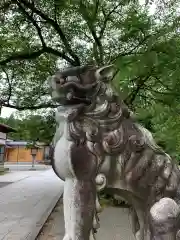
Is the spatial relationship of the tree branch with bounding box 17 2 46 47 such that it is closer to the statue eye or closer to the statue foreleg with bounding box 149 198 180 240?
the statue eye

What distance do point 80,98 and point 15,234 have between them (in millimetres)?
5108

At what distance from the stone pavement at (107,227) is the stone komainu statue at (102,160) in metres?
4.27

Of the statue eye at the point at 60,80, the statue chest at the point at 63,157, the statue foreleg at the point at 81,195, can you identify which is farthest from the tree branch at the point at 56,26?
the statue foreleg at the point at 81,195

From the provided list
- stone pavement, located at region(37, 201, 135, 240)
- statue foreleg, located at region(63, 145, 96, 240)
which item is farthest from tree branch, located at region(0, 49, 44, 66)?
statue foreleg, located at region(63, 145, 96, 240)

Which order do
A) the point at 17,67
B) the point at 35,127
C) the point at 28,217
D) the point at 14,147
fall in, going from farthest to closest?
the point at 14,147, the point at 35,127, the point at 17,67, the point at 28,217

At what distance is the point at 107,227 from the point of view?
26.2 feet

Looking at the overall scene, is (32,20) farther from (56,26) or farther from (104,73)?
(104,73)

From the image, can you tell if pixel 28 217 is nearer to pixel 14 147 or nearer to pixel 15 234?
pixel 15 234

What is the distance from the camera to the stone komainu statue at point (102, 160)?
2475mm

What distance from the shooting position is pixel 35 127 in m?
14.7

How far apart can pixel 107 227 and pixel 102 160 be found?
5843mm

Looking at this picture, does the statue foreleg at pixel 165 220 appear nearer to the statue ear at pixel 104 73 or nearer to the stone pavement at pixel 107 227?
the statue ear at pixel 104 73

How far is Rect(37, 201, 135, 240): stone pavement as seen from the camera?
23.1 ft

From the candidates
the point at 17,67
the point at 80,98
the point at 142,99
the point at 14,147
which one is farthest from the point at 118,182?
the point at 14,147
